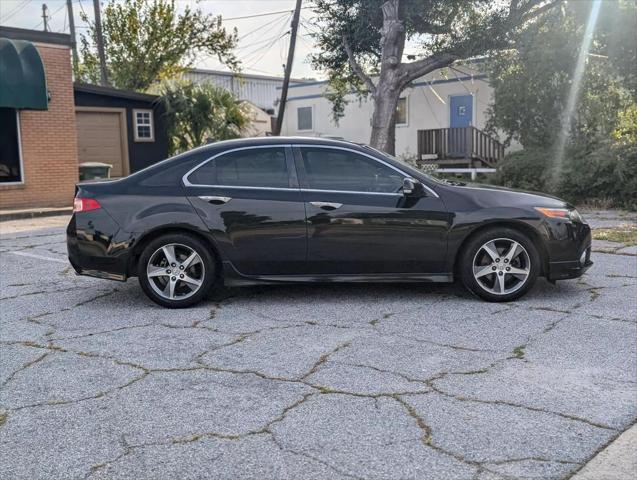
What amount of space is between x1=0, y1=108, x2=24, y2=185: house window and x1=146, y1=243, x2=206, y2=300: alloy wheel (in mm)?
11055

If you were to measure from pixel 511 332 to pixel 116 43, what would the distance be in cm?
2984

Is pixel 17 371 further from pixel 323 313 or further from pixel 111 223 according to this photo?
pixel 323 313

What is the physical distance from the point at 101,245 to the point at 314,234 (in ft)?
6.51

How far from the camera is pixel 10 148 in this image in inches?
630

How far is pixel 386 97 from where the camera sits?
58.6 feet

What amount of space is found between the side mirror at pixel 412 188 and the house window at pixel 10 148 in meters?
12.3

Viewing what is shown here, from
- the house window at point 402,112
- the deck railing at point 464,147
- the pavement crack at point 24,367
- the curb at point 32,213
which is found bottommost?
the pavement crack at point 24,367

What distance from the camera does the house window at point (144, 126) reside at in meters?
23.0

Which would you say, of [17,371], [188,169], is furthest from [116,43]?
[17,371]

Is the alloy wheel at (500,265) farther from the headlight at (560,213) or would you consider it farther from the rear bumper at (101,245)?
the rear bumper at (101,245)

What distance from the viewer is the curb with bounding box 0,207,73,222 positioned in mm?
14398

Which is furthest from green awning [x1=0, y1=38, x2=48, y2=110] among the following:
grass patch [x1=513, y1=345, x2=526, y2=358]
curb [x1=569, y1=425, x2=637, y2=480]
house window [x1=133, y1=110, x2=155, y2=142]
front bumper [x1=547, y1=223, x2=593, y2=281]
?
curb [x1=569, y1=425, x2=637, y2=480]

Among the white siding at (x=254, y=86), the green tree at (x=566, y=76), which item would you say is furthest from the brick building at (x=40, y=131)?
the white siding at (x=254, y=86)

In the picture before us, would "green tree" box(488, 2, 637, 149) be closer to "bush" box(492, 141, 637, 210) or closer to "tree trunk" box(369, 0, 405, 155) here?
"bush" box(492, 141, 637, 210)
